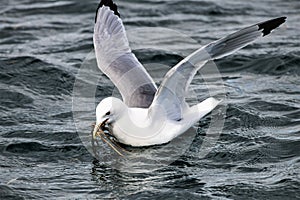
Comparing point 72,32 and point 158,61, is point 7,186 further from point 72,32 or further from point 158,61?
point 72,32

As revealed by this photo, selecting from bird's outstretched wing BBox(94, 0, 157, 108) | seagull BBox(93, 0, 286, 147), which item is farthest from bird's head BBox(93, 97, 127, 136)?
bird's outstretched wing BBox(94, 0, 157, 108)

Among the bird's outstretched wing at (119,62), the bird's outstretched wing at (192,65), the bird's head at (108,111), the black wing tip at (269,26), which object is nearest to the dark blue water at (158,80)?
the bird's head at (108,111)

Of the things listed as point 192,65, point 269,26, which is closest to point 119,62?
point 192,65

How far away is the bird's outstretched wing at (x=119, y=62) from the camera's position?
8539mm

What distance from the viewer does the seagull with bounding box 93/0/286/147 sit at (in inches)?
295

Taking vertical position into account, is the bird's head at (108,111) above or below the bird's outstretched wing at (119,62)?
below

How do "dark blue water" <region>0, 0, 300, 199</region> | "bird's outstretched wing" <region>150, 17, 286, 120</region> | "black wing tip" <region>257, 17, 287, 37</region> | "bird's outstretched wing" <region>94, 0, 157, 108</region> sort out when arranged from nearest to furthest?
"dark blue water" <region>0, 0, 300, 199</region> → "bird's outstretched wing" <region>150, 17, 286, 120</region> → "black wing tip" <region>257, 17, 287, 37</region> → "bird's outstretched wing" <region>94, 0, 157, 108</region>

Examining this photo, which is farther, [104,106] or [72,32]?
[72,32]

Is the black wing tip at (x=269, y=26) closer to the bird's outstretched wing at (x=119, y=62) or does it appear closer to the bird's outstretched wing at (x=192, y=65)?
the bird's outstretched wing at (x=192, y=65)

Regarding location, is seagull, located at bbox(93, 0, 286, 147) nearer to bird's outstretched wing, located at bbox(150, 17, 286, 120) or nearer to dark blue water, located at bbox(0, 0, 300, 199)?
bird's outstretched wing, located at bbox(150, 17, 286, 120)

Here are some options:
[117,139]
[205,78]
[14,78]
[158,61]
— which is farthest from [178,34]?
[117,139]

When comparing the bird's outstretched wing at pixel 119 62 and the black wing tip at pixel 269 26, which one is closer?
the black wing tip at pixel 269 26

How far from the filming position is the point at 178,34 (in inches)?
520

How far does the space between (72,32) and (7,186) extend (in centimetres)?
690
